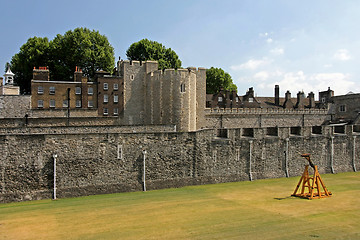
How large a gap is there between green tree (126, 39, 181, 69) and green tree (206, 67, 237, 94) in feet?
35.7

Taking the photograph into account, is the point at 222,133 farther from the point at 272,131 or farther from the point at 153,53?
the point at 153,53

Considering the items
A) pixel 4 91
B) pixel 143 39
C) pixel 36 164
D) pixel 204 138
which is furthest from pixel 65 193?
pixel 143 39

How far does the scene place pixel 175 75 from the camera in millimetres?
34125

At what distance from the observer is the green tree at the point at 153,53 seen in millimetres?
53834

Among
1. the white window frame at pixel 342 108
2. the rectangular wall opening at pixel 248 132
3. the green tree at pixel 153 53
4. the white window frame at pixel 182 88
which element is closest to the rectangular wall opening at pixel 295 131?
the rectangular wall opening at pixel 248 132

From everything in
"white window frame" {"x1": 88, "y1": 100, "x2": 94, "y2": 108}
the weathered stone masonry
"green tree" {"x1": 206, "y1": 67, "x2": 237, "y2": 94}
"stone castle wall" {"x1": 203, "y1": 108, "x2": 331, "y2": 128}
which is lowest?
the weathered stone masonry

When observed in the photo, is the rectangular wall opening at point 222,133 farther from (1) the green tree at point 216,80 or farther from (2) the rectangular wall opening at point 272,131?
(1) the green tree at point 216,80

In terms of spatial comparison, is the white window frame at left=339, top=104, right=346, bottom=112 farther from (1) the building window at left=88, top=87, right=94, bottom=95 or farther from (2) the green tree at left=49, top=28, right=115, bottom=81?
(1) the building window at left=88, top=87, right=94, bottom=95

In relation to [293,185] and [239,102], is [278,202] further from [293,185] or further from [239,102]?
[239,102]

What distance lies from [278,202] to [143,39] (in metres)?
43.4

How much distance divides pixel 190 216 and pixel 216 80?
173ft

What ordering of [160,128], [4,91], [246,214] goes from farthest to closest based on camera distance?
1. [4,91]
2. [160,128]
3. [246,214]

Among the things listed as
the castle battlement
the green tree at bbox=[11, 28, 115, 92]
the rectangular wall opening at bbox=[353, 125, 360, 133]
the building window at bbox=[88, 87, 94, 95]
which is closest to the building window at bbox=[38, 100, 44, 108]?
the building window at bbox=[88, 87, 94, 95]

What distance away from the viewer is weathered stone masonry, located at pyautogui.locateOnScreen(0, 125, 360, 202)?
18484 mm
